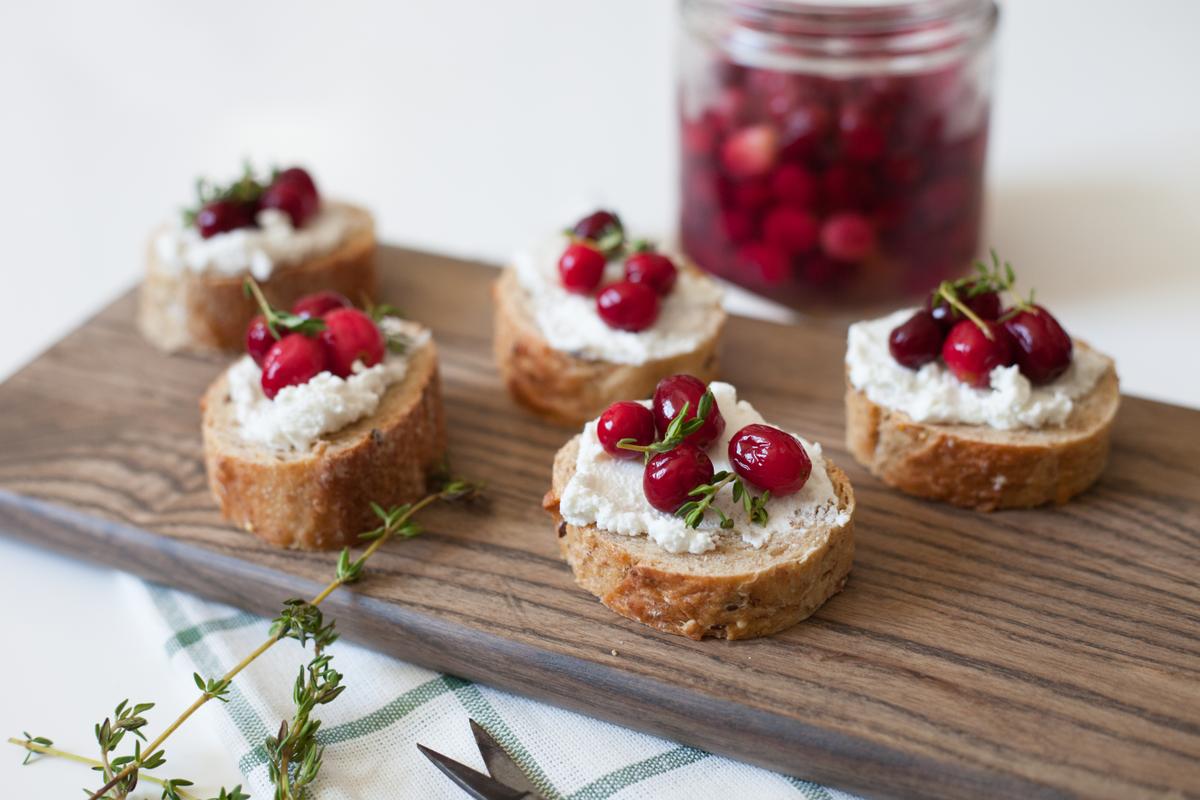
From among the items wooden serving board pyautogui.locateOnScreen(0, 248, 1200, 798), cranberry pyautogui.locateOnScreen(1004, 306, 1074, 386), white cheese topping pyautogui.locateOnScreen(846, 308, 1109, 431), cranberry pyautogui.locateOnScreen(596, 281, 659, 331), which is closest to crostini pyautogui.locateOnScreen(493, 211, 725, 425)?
cranberry pyautogui.locateOnScreen(596, 281, 659, 331)

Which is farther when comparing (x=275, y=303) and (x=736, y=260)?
(x=736, y=260)

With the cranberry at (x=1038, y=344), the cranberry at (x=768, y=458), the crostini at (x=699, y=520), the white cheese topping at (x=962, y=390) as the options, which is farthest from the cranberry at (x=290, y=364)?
the cranberry at (x=1038, y=344)

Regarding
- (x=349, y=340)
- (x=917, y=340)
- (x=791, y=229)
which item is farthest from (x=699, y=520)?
(x=791, y=229)

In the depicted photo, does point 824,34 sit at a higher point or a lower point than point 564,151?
higher

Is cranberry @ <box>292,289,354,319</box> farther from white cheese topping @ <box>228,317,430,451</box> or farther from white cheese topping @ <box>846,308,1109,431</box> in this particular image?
white cheese topping @ <box>846,308,1109,431</box>

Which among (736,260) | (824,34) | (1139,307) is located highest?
(824,34)

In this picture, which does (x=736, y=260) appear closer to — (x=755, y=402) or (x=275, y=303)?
(x=755, y=402)

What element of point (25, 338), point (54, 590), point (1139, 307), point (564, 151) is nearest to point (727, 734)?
point (54, 590)

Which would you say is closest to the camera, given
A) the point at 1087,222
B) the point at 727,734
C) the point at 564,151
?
the point at 727,734
